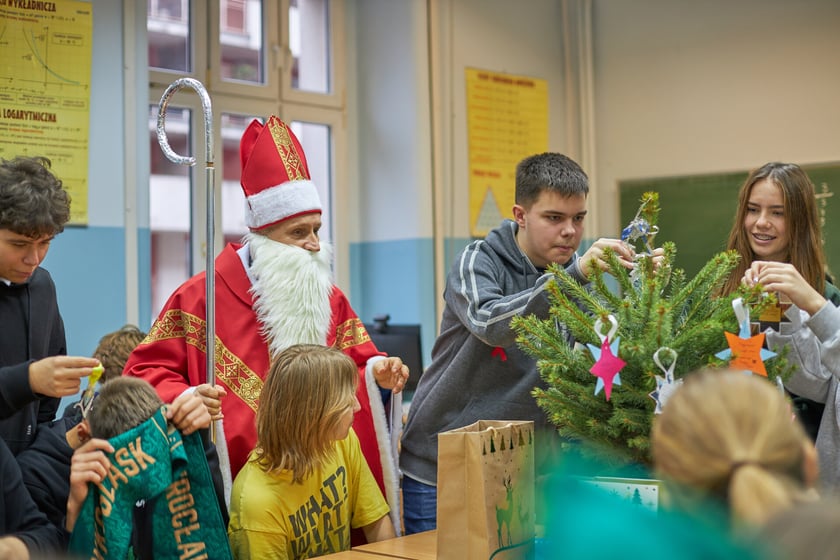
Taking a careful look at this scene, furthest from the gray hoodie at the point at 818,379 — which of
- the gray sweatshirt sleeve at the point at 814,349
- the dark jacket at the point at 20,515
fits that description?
the dark jacket at the point at 20,515

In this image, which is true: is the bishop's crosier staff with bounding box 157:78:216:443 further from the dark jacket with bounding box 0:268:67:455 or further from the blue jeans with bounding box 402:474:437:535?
the blue jeans with bounding box 402:474:437:535

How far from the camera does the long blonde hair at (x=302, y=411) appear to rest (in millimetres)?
2014

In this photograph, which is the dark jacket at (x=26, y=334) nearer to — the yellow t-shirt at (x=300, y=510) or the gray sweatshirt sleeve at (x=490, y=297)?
the yellow t-shirt at (x=300, y=510)

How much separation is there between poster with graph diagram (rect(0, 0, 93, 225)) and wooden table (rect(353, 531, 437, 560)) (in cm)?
215

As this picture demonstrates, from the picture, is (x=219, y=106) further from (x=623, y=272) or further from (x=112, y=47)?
(x=623, y=272)

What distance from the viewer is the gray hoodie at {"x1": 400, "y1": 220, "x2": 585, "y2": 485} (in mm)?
2035

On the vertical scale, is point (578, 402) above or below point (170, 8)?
below

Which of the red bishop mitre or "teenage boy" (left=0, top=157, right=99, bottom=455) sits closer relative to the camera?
"teenage boy" (left=0, top=157, right=99, bottom=455)

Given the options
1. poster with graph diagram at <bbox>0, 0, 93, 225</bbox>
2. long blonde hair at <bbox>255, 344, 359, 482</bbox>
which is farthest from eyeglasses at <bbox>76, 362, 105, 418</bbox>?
poster with graph diagram at <bbox>0, 0, 93, 225</bbox>

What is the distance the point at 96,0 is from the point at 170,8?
65cm

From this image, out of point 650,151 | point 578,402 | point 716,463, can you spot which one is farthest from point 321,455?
point 650,151

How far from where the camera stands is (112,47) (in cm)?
376

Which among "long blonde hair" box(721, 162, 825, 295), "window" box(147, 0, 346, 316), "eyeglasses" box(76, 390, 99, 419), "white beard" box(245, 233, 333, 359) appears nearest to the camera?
"eyeglasses" box(76, 390, 99, 419)

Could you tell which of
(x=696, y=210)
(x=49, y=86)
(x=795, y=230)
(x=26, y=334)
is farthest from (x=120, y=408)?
(x=696, y=210)
